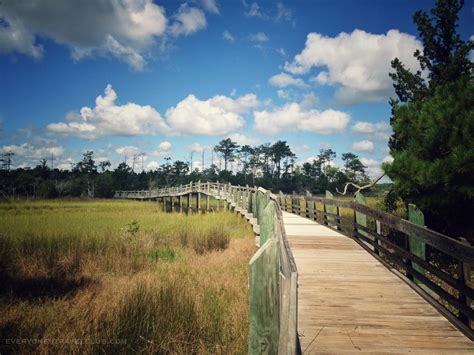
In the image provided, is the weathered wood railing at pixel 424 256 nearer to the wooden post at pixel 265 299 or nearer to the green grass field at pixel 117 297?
the wooden post at pixel 265 299

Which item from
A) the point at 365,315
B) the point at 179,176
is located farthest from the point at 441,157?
the point at 179,176

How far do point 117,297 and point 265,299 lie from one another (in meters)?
5.23

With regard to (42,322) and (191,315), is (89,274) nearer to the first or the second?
(42,322)

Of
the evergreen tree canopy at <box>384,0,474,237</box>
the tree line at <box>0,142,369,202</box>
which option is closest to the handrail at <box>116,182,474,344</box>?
the evergreen tree canopy at <box>384,0,474,237</box>

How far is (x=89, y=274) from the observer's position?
8445 mm

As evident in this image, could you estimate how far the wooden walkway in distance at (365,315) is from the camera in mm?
2756

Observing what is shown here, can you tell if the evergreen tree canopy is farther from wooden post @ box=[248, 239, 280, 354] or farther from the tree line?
the tree line

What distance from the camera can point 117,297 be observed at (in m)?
5.97

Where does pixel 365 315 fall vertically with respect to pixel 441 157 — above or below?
below

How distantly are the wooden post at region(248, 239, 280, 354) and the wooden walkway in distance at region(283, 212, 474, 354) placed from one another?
3.57 ft

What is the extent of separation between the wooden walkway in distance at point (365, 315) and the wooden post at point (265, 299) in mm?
1088

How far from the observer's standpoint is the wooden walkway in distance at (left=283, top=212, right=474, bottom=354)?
9.04ft

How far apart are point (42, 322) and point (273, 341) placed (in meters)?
5.00

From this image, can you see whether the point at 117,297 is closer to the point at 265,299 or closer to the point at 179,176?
the point at 265,299
